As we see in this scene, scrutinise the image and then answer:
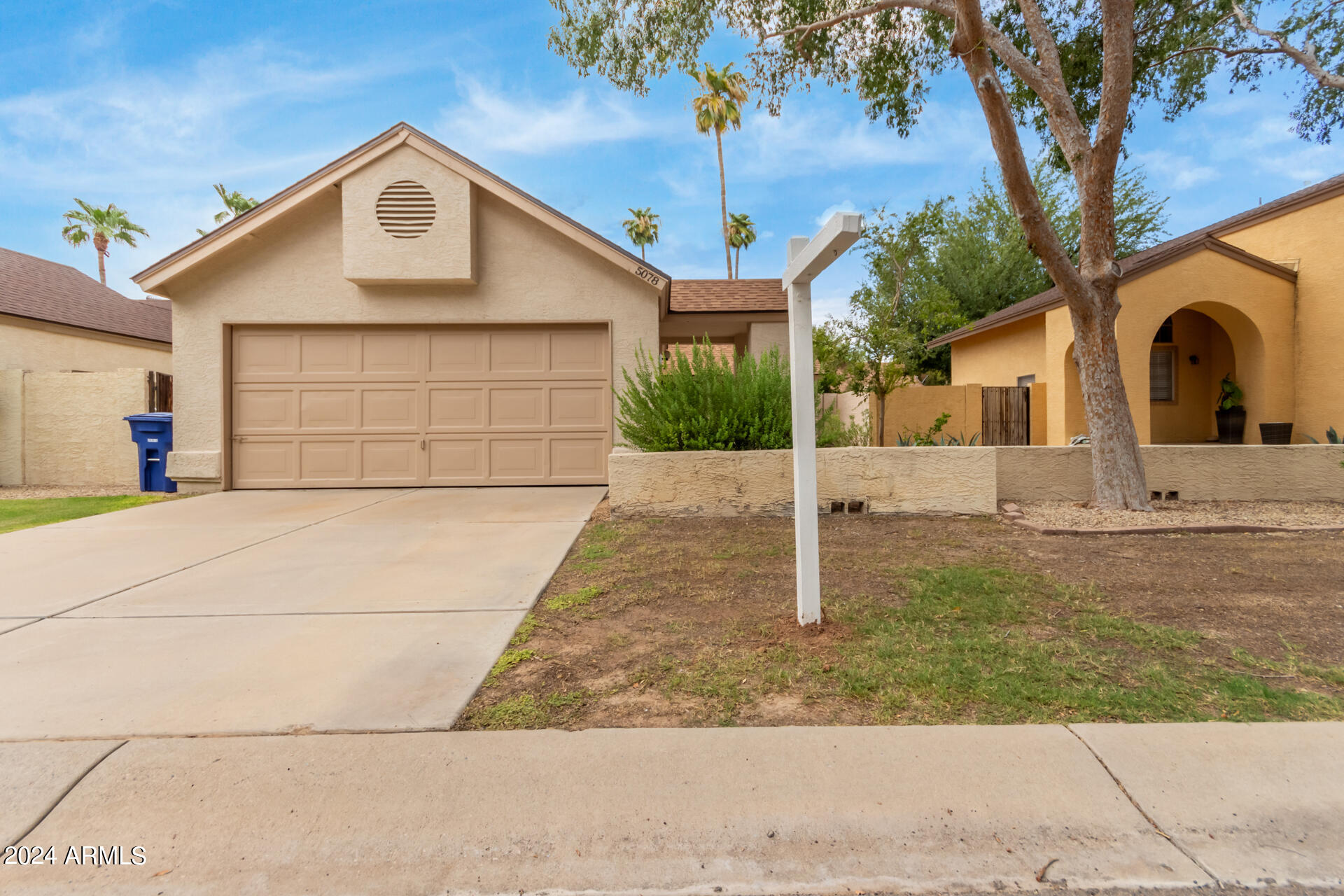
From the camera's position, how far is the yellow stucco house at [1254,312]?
36.6ft

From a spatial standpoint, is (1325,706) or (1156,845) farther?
(1325,706)

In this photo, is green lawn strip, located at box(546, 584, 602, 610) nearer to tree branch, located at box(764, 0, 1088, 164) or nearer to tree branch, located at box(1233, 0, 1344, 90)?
tree branch, located at box(764, 0, 1088, 164)

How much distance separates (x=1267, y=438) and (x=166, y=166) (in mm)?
32128

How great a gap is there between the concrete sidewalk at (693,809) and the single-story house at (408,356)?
305 inches

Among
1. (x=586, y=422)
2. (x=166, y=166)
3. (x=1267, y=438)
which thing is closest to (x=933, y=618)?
(x=586, y=422)

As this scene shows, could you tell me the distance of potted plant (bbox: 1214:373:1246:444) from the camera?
12.1 metres

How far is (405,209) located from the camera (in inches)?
374

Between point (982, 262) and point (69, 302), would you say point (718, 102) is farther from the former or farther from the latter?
point (69, 302)

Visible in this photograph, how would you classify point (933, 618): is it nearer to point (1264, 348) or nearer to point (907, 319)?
point (1264, 348)

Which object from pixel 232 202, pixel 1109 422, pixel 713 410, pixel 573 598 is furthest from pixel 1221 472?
pixel 232 202

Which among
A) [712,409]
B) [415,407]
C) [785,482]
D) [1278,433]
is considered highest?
[415,407]

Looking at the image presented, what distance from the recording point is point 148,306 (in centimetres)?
2042

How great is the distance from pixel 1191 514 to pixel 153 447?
45.8 feet

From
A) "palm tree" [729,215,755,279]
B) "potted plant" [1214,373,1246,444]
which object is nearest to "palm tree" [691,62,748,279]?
"palm tree" [729,215,755,279]
